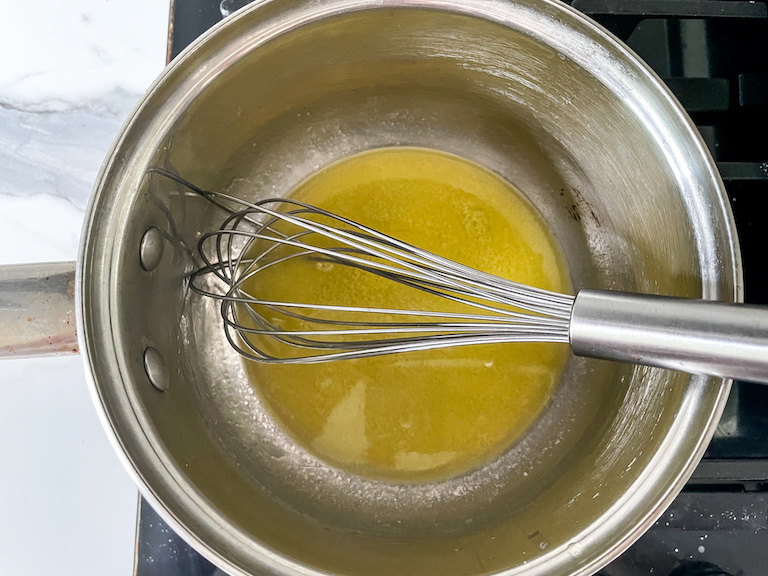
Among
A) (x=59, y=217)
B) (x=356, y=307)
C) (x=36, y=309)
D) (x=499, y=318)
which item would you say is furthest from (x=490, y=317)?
(x=59, y=217)

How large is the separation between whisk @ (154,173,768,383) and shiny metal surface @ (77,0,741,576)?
58 mm

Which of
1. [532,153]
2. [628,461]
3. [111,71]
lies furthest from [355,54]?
[628,461]

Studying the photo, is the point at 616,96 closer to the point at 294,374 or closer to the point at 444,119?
the point at 444,119

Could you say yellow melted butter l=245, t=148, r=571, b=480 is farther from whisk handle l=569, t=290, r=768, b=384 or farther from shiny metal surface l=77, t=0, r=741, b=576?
whisk handle l=569, t=290, r=768, b=384

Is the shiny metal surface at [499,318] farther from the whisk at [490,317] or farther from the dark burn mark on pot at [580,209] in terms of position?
the dark burn mark on pot at [580,209]

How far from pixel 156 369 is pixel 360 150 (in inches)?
15.5

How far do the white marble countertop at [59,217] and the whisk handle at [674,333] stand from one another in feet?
1.87

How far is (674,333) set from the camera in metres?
0.42

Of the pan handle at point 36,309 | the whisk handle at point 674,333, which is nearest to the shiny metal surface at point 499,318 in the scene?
the whisk handle at point 674,333

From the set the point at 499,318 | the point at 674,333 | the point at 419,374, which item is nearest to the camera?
the point at 674,333

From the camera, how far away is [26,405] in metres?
0.70

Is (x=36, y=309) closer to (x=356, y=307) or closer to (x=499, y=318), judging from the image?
(x=356, y=307)

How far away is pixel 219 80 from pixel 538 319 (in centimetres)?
38

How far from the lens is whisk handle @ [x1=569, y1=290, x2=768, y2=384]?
0.39 metres
